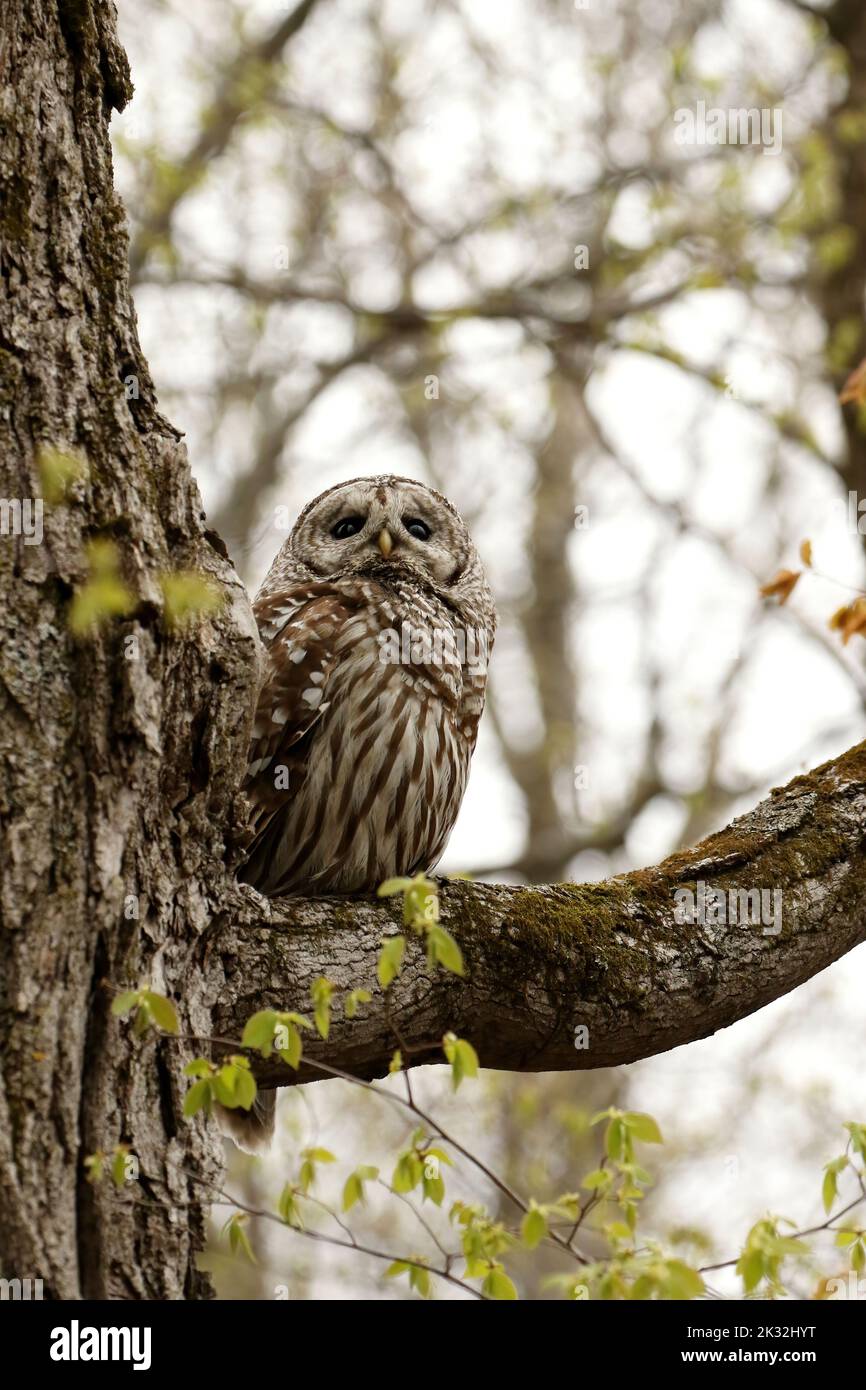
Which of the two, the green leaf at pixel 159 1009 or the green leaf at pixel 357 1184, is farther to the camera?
the green leaf at pixel 357 1184

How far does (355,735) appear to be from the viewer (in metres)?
4.32

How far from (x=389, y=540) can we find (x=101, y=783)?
7.80 ft

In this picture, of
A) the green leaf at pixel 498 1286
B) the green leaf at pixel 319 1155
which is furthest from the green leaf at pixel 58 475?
the green leaf at pixel 498 1286

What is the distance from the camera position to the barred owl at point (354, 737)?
14.0ft

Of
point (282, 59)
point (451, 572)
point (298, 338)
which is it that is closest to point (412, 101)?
point (282, 59)

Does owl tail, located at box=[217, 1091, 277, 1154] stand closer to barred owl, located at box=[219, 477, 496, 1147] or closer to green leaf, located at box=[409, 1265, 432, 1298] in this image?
barred owl, located at box=[219, 477, 496, 1147]

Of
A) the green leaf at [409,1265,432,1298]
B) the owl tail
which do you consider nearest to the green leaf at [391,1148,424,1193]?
the green leaf at [409,1265,432,1298]

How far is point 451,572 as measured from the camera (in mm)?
5258

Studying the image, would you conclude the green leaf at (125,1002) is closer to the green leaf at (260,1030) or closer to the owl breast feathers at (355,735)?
the green leaf at (260,1030)

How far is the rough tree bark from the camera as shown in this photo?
8.79ft

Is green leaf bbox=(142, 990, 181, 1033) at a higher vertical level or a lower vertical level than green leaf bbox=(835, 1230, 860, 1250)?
higher

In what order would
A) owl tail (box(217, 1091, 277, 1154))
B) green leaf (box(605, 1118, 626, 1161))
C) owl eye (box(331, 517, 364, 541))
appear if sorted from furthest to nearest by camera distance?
owl eye (box(331, 517, 364, 541)) → owl tail (box(217, 1091, 277, 1154)) → green leaf (box(605, 1118, 626, 1161))

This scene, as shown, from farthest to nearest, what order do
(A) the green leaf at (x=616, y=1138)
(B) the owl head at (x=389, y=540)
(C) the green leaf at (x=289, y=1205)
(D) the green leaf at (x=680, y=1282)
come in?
1. (B) the owl head at (x=389, y=540)
2. (C) the green leaf at (x=289, y=1205)
3. (A) the green leaf at (x=616, y=1138)
4. (D) the green leaf at (x=680, y=1282)

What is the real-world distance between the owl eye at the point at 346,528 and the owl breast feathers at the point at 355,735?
0.31 m
